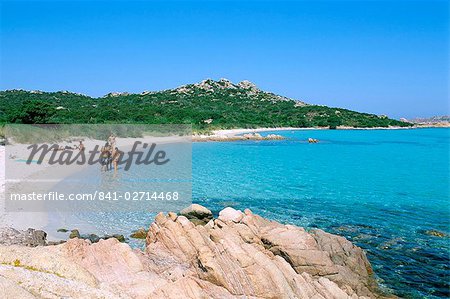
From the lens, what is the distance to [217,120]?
93375 mm

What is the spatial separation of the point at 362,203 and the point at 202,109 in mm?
93241

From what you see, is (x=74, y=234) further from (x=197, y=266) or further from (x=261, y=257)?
(x=261, y=257)

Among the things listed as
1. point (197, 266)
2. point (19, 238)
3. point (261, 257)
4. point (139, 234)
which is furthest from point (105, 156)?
point (261, 257)

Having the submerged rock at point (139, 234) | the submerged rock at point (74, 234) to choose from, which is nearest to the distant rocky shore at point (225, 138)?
the submerged rock at point (139, 234)

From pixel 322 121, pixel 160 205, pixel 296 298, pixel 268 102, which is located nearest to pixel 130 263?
pixel 296 298

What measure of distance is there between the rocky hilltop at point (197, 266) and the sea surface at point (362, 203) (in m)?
1.98

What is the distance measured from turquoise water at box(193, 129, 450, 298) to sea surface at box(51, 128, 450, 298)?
29mm

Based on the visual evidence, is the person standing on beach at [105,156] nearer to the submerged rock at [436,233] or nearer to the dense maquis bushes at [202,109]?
the submerged rock at [436,233]

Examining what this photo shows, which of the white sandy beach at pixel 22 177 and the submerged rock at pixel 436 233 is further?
the submerged rock at pixel 436 233

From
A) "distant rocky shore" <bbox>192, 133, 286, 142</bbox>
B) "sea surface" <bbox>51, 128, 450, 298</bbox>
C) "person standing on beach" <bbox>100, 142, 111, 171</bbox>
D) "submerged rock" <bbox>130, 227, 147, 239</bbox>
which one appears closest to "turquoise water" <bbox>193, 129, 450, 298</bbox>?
"sea surface" <bbox>51, 128, 450, 298</bbox>

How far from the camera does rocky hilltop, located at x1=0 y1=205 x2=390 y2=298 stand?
18.6ft

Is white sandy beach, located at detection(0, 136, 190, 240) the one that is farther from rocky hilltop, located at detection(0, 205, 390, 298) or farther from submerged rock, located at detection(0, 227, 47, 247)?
rocky hilltop, located at detection(0, 205, 390, 298)

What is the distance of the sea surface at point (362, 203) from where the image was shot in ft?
40.3

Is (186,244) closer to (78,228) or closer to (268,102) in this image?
(78,228)
